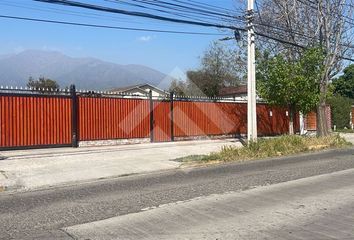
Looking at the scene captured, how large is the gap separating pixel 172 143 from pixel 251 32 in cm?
620

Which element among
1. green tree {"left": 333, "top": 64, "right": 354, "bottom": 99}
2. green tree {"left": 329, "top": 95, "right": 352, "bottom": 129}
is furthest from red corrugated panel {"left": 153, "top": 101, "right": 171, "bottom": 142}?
green tree {"left": 333, "top": 64, "right": 354, "bottom": 99}

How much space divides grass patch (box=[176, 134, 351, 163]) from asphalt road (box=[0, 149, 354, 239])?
44.0 inches

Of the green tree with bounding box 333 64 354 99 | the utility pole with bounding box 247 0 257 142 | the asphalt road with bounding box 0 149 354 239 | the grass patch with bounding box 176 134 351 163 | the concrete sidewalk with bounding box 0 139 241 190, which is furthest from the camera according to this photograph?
the green tree with bounding box 333 64 354 99

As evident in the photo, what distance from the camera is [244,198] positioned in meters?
9.12

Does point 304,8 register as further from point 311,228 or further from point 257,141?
point 311,228

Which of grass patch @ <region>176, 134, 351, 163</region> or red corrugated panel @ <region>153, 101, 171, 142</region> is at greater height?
red corrugated panel @ <region>153, 101, 171, 142</region>

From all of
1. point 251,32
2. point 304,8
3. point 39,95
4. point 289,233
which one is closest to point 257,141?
point 251,32

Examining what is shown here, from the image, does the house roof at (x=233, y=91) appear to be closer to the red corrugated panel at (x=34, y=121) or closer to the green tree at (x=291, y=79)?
the green tree at (x=291, y=79)

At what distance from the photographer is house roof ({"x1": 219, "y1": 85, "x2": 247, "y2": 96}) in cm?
4341

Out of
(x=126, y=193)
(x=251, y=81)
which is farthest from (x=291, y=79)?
(x=126, y=193)

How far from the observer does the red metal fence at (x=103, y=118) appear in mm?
17719

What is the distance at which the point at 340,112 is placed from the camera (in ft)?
119

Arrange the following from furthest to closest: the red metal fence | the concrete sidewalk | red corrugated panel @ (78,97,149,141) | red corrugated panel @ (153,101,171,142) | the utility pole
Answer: red corrugated panel @ (153,101,171,142)
red corrugated panel @ (78,97,149,141)
the utility pole
the red metal fence
the concrete sidewalk

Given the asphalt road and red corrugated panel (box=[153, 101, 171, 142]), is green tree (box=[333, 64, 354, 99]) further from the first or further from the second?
the asphalt road
